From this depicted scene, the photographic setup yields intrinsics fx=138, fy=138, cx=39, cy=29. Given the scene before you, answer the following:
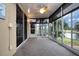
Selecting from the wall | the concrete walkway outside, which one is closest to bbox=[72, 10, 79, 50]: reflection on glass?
the concrete walkway outside

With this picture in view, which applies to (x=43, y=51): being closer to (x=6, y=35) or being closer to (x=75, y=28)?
(x=75, y=28)

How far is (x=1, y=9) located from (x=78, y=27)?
3471mm

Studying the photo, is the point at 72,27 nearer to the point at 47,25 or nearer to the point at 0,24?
the point at 0,24

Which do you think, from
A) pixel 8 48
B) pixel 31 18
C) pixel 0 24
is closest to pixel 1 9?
pixel 0 24

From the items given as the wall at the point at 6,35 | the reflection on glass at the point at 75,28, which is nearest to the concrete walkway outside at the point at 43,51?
the reflection on glass at the point at 75,28

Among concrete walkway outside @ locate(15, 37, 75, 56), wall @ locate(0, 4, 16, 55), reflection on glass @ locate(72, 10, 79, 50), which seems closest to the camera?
wall @ locate(0, 4, 16, 55)

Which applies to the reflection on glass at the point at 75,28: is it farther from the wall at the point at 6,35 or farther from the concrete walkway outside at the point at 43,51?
the wall at the point at 6,35

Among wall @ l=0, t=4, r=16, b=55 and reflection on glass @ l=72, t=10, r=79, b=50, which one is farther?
reflection on glass @ l=72, t=10, r=79, b=50

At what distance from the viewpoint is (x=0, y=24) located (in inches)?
154

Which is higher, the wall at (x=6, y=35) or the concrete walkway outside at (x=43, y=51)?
the wall at (x=6, y=35)

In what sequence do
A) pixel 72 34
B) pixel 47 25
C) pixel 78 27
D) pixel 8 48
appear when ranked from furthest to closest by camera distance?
1. pixel 47 25
2. pixel 72 34
3. pixel 78 27
4. pixel 8 48

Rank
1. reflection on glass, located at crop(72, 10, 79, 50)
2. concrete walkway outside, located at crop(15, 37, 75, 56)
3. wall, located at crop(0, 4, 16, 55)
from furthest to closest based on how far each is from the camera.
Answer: reflection on glass, located at crop(72, 10, 79, 50) < concrete walkway outside, located at crop(15, 37, 75, 56) < wall, located at crop(0, 4, 16, 55)

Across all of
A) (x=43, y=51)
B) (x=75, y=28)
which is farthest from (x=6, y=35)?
(x=75, y=28)

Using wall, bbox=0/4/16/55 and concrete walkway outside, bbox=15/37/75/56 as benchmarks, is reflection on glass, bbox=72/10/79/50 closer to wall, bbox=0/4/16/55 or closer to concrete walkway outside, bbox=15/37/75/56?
concrete walkway outside, bbox=15/37/75/56
